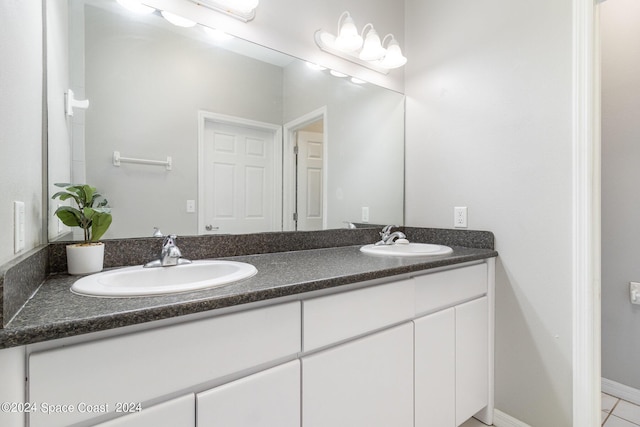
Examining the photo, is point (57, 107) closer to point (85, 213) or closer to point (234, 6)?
point (85, 213)

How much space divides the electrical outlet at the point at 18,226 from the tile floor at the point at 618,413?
2.49 metres

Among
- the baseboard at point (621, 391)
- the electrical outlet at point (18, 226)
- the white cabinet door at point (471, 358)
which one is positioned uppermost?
the electrical outlet at point (18, 226)

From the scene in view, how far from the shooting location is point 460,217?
173 cm

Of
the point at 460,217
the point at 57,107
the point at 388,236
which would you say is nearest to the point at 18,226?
the point at 57,107

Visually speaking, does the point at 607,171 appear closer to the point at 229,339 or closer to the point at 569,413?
the point at 569,413

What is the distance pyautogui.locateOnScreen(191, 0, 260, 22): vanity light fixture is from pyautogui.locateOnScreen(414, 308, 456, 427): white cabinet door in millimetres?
1499

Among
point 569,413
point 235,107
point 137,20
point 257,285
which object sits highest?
point 137,20

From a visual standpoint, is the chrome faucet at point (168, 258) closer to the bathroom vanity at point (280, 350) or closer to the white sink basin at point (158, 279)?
the white sink basin at point (158, 279)

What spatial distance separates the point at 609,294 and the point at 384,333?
5.44 ft

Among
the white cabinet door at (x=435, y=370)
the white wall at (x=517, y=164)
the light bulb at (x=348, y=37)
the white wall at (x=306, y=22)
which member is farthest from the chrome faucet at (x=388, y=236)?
the light bulb at (x=348, y=37)

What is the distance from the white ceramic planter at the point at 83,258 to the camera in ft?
3.19

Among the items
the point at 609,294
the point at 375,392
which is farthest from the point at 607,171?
the point at 375,392

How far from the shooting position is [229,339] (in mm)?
783

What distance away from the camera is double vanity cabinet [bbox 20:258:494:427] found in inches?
24.4
